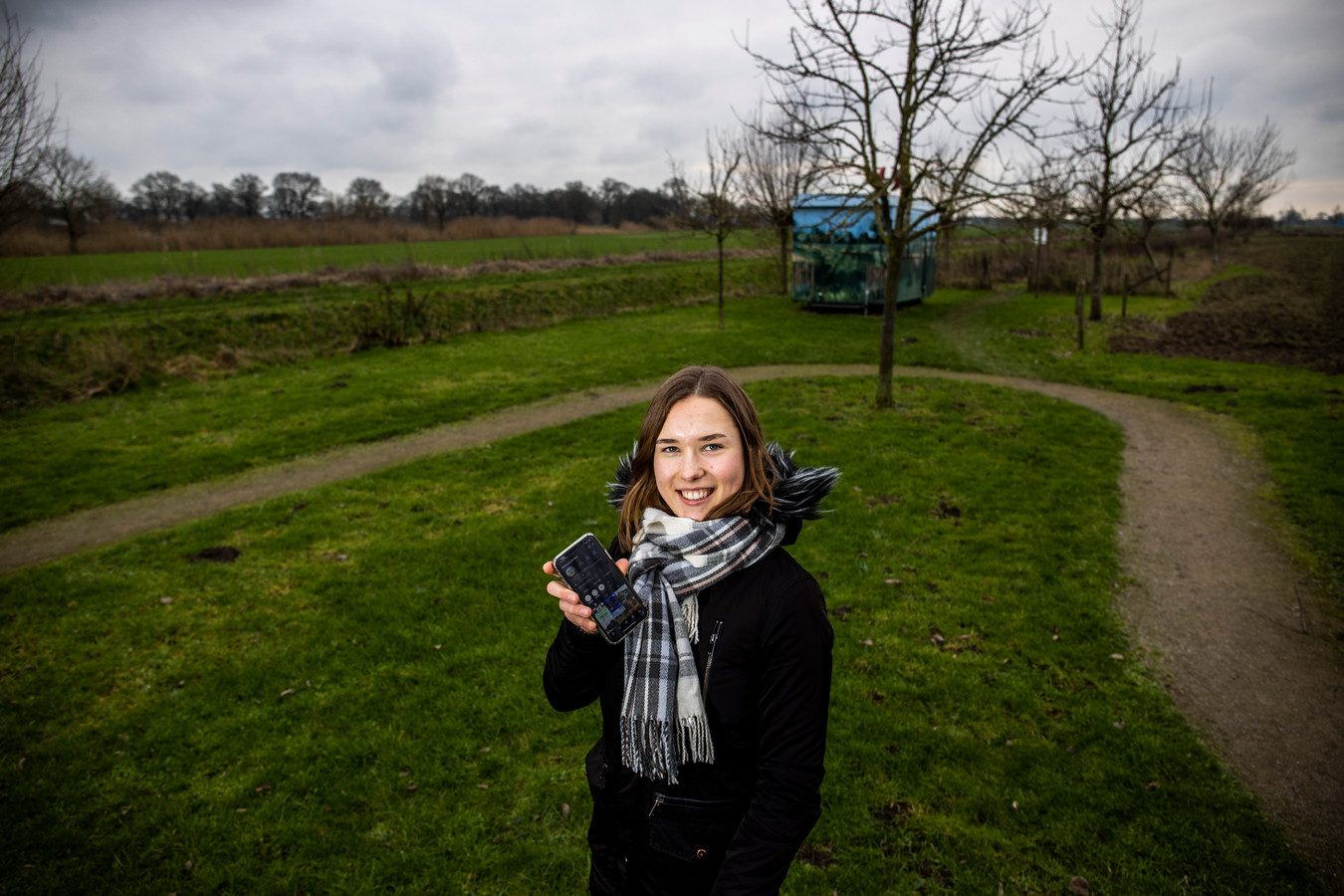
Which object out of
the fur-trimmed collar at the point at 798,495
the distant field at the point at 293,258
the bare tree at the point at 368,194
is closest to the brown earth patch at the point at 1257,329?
the distant field at the point at 293,258

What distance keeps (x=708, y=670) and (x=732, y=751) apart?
0.27 m

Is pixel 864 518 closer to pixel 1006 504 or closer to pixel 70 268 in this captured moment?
pixel 1006 504

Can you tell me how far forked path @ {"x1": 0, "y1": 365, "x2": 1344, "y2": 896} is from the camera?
4.37 metres

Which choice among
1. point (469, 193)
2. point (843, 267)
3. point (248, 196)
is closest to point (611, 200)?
point (469, 193)

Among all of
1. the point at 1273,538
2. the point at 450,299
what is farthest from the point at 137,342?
the point at 1273,538

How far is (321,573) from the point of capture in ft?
23.0

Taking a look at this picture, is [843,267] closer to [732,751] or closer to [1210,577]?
[1210,577]

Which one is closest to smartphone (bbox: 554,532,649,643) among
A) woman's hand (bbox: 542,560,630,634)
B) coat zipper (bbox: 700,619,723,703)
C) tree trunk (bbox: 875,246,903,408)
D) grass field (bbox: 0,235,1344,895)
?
woman's hand (bbox: 542,560,630,634)

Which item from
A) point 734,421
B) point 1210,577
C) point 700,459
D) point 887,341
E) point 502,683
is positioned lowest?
point 502,683

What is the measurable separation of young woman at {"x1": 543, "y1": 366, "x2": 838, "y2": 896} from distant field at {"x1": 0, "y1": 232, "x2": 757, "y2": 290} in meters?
23.3

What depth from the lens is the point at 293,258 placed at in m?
39.8

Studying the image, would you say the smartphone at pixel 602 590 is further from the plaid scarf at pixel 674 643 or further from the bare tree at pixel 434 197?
the bare tree at pixel 434 197

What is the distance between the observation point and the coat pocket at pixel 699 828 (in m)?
2.14

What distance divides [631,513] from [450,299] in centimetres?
2374
